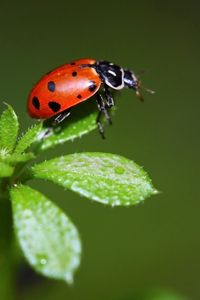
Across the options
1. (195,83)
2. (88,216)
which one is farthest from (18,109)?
(195,83)

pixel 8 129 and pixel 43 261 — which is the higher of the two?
pixel 8 129

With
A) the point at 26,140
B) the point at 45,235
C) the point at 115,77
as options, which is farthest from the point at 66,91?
the point at 45,235

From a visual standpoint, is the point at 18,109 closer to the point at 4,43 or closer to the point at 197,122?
the point at 4,43

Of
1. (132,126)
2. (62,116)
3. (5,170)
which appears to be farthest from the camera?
(132,126)

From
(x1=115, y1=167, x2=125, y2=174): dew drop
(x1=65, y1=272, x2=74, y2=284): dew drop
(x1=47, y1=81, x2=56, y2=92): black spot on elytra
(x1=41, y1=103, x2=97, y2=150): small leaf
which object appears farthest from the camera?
(x1=47, y1=81, x2=56, y2=92): black spot on elytra

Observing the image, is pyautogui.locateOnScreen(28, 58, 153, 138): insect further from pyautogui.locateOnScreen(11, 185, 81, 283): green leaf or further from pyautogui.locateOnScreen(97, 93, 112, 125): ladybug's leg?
pyautogui.locateOnScreen(11, 185, 81, 283): green leaf

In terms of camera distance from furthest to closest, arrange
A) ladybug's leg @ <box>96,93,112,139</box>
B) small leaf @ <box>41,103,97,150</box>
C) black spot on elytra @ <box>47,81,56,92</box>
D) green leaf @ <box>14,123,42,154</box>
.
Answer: black spot on elytra @ <box>47,81,56,92</box> → ladybug's leg @ <box>96,93,112,139</box> → small leaf @ <box>41,103,97,150</box> → green leaf @ <box>14,123,42,154</box>

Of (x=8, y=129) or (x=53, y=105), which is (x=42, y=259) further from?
(x=53, y=105)

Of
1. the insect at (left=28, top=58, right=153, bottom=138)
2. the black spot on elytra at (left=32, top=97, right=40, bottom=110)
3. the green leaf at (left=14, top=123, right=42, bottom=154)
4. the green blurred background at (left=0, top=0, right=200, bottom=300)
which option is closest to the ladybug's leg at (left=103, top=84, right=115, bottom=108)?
the insect at (left=28, top=58, right=153, bottom=138)
